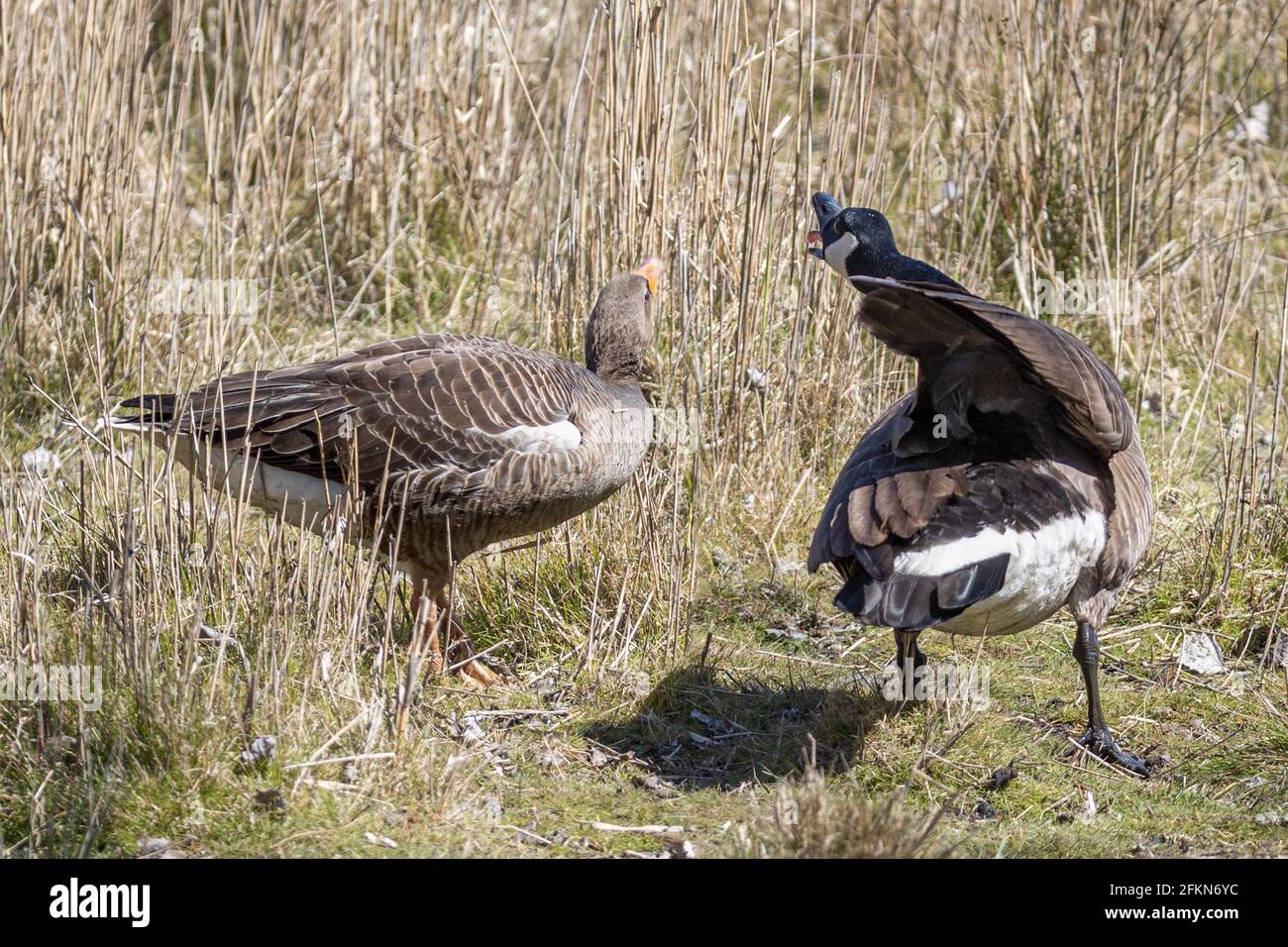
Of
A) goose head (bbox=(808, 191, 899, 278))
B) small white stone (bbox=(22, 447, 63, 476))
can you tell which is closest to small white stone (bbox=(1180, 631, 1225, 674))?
goose head (bbox=(808, 191, 899, 278))

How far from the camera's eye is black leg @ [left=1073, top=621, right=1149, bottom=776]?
413cm

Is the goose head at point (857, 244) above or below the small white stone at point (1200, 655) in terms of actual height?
above

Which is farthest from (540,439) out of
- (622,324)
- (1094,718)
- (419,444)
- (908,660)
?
(1094,718)

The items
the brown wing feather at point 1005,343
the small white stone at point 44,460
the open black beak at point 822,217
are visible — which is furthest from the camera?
the small white stone at point 44,460

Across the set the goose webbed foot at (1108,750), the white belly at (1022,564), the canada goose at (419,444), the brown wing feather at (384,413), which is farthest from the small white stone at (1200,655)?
the brown wing feather at (384,413)

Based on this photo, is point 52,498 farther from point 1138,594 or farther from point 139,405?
point 1138,594

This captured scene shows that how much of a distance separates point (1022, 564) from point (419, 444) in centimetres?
204

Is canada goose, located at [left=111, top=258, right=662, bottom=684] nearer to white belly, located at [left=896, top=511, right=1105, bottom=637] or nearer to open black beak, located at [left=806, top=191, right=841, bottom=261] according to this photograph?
open black beak, located at [left=806, top=191, right=841, bottom=261]

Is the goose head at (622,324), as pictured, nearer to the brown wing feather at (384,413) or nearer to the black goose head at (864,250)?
the brown wing feather at (384,413)

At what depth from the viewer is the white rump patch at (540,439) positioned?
4.56 metres

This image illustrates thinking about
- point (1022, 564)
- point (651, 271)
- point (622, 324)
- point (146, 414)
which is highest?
point (651, 271)

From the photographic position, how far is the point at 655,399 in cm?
577

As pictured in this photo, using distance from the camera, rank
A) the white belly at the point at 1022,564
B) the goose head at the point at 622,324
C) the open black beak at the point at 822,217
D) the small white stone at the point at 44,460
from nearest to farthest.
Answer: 1. the white belly at the point at 1022,564
2. the open black beak at the point at 822,217
3. the goose head at the point at 622,324
4. the small white stone at the point at 44,460

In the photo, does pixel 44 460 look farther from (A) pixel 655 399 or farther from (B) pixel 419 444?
(A) pixel 655 399
